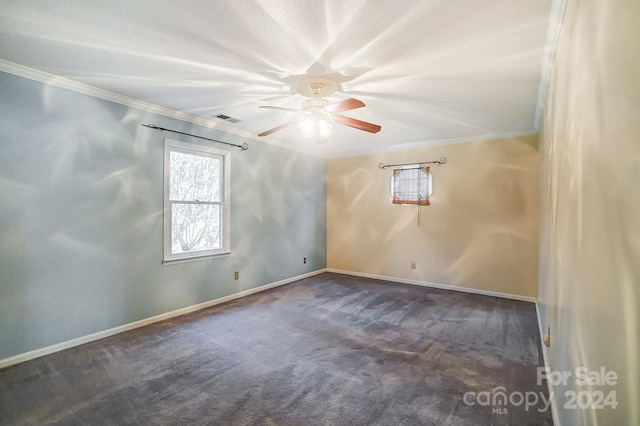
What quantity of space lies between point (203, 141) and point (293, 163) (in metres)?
1.77

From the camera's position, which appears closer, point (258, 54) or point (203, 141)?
point (258, 54)

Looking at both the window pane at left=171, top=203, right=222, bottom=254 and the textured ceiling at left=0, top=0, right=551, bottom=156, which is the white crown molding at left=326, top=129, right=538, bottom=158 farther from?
the window pane at left=171, top=203, right=222, bottom=254

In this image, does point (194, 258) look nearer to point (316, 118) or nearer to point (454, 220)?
point (316, 118)

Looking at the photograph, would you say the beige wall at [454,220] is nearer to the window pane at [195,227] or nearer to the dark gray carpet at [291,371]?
the dark gray carpet at [291,371]

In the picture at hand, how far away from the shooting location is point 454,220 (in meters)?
4.64

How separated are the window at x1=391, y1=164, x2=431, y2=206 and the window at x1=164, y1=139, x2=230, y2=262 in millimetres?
2932

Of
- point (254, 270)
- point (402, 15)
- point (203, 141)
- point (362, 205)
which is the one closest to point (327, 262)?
point (362, 205)

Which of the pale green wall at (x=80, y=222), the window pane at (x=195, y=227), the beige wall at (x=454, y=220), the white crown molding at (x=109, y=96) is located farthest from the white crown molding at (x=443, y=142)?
the window pane at (x=195, y=227)

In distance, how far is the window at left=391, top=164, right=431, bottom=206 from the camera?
16.1 ft

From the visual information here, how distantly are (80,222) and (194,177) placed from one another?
4.37 feet

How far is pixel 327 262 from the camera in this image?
6.10 m

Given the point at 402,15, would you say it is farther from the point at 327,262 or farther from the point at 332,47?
the point at 327,262

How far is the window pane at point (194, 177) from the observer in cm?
358

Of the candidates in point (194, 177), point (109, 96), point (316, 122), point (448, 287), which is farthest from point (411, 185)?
point (109, 96)
